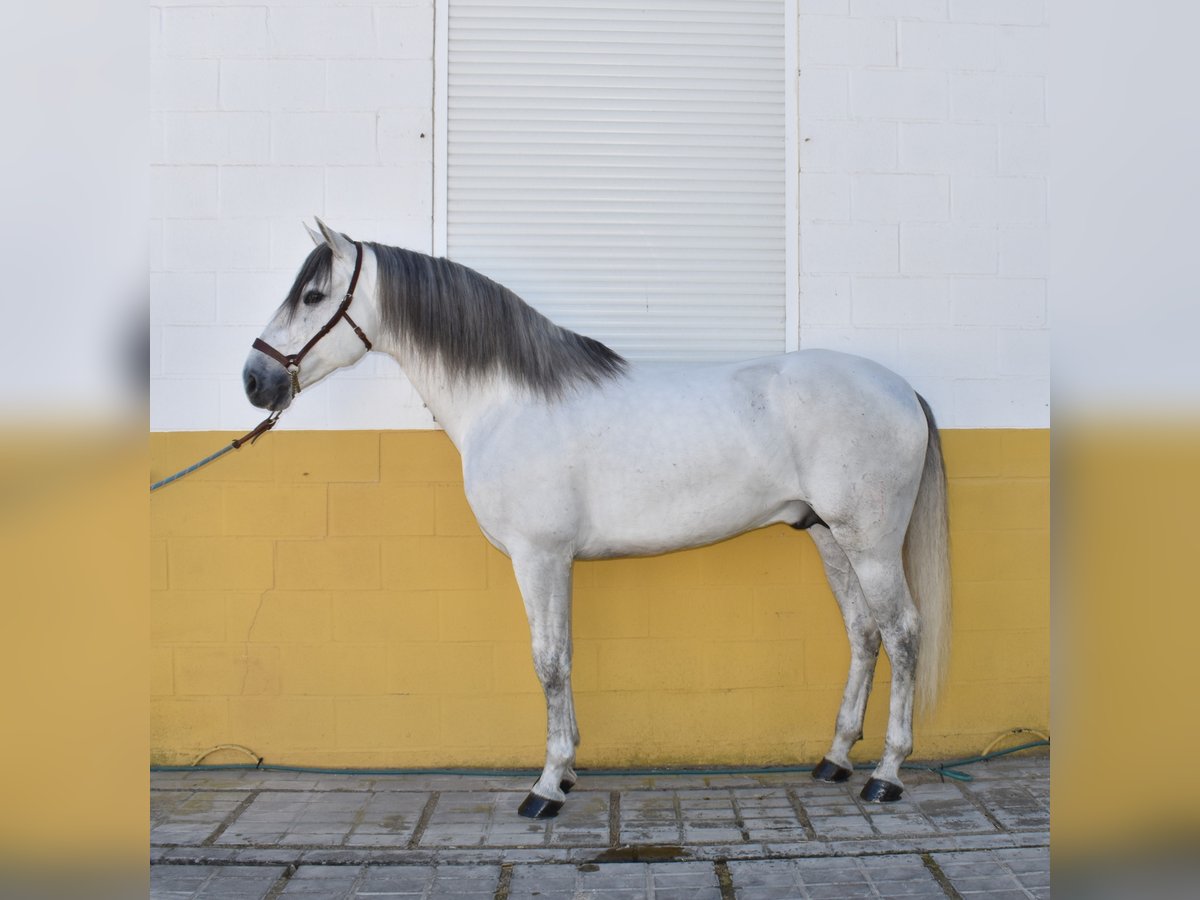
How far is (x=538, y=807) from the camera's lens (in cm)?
267

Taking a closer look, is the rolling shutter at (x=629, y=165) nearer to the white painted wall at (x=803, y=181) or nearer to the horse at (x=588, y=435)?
the white painted wall at (x=803, y=181)

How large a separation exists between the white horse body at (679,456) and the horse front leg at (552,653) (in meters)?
0.08

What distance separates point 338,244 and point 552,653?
135 cm

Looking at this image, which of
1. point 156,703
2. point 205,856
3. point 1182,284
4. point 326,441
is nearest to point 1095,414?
point 1182,284

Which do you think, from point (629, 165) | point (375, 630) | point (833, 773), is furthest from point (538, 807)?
point (629, 165)

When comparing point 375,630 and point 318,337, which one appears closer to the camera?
point 318,337

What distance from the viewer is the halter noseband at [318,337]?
99.3 inches

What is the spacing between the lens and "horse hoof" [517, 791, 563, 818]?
266 centimetres

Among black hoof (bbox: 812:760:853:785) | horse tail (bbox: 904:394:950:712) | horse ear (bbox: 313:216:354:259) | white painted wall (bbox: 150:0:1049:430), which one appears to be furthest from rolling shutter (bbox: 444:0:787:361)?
black hoof (bbox: 812:760:853:785)

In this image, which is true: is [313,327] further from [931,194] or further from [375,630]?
[931,194]

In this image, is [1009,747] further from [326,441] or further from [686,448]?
[326,441]

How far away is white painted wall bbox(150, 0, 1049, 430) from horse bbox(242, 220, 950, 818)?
1.69 feet

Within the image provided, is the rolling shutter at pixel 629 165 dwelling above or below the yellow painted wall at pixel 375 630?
above

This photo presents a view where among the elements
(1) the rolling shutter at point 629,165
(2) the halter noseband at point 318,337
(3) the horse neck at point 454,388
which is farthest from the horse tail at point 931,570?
(2) the halter noseband at point 318,337
